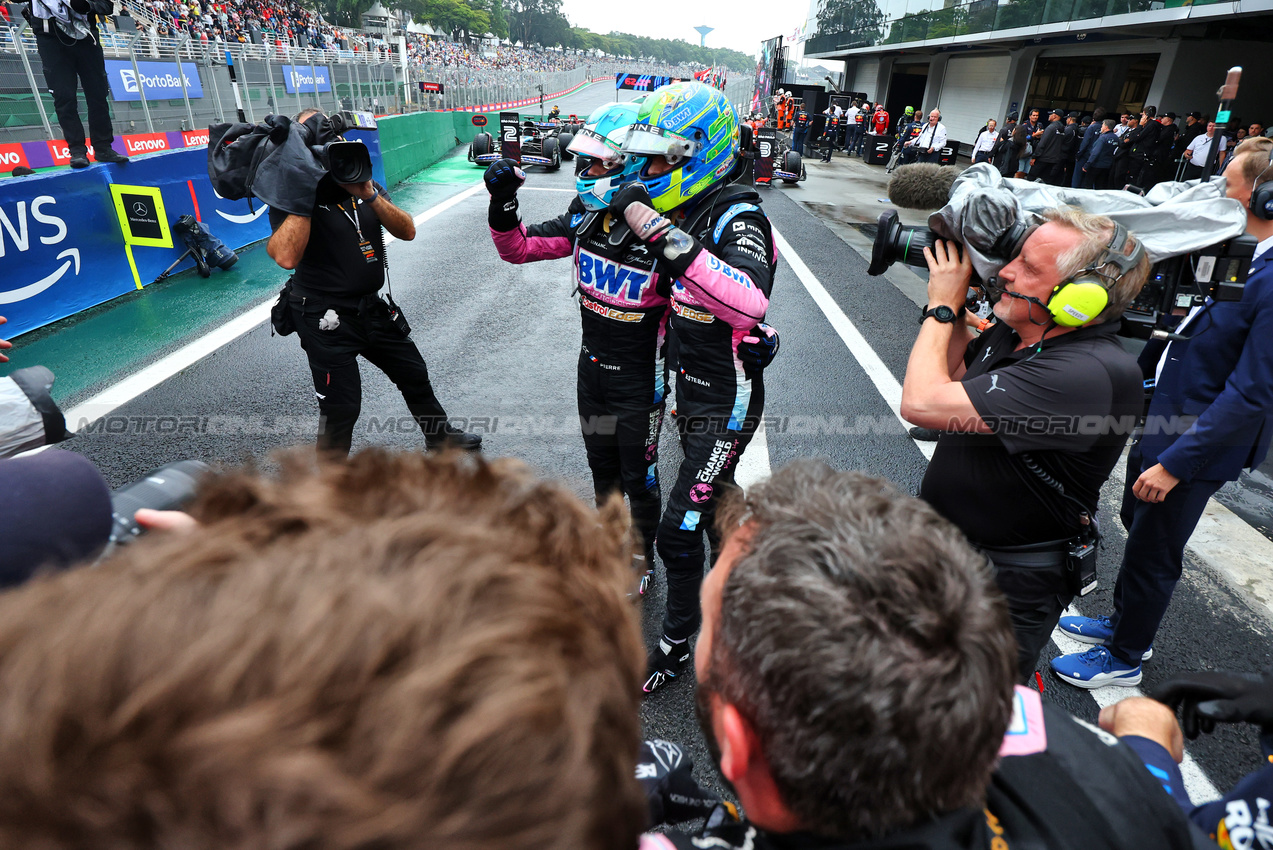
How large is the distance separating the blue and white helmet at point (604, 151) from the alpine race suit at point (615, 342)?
0.09 m

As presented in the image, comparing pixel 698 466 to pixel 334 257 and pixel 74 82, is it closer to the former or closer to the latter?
pixel 334 257

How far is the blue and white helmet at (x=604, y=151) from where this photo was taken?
283 cm

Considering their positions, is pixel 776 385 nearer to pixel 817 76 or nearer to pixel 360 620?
pixel 360 620

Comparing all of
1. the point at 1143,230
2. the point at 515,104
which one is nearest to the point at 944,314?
the point at 1143,230

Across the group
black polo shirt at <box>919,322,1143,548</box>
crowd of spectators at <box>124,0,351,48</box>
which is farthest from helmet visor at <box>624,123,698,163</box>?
crowd of spectators at <box>124,0,351,48</box>

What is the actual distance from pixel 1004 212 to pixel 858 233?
10.6 metres

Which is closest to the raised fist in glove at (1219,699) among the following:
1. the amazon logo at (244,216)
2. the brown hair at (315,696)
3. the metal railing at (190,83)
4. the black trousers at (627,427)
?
the brown hair at (315,696)

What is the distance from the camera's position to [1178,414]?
9.04ft

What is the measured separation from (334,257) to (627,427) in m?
1.95

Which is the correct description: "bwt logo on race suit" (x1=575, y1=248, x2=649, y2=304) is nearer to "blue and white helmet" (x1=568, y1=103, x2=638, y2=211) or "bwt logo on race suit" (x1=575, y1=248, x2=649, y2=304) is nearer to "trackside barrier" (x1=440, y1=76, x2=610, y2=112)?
"blue and white helmet" (x1=568, y1=103, x2=638, y2=211)

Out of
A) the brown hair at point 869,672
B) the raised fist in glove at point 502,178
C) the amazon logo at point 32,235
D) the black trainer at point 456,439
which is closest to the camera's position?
the brown hair at point 869,672

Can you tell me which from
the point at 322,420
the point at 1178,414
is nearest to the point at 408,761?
the point at 1178,414

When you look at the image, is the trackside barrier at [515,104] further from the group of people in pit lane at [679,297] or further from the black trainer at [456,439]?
the group of people in pit lane at [679,297]

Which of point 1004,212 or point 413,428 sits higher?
point 1004,212
